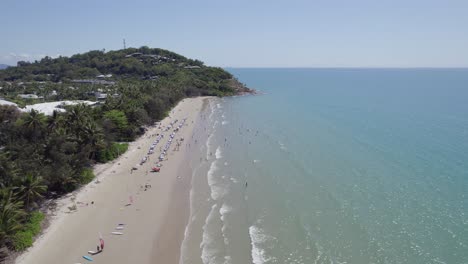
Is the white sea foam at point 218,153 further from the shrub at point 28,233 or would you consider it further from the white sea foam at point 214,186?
the shrub at point 28,233

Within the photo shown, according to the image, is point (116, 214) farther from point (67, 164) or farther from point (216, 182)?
point (216, 182)

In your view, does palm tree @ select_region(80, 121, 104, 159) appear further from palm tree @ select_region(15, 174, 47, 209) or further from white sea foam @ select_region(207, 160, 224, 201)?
white sea foam @ select_region(207, 160, 224, 201)

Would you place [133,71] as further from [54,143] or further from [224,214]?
[224,214]

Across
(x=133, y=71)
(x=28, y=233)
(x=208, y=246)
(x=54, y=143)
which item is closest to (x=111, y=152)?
(x=54, y=143)

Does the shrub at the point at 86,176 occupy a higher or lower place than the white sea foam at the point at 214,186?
higher

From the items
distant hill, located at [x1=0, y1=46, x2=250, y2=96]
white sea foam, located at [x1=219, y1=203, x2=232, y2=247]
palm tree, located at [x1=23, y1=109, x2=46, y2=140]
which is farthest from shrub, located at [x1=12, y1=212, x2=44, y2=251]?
distant hill, located at [x1=0, y1=46, x2=250, y2=96]

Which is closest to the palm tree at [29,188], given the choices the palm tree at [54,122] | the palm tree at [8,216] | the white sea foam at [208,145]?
the palm tree at [8,216]

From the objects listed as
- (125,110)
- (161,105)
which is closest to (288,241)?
(125,110)
